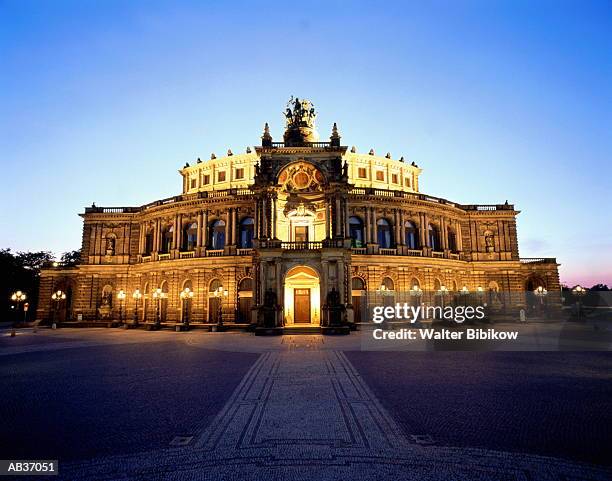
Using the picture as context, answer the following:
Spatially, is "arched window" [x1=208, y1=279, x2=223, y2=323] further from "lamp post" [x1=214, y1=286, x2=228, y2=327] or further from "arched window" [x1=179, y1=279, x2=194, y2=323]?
"arched window" [x1=179, y1=279, x2=194, y2=323]

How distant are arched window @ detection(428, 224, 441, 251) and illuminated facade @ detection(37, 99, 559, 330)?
13cm

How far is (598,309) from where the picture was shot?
151 ft

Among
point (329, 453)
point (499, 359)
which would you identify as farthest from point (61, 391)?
point (499, 359)

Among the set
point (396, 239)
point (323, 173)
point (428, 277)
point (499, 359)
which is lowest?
point (499, 359)

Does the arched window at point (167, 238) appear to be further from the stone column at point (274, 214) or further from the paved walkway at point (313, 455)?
the paved walkway at point (313, 455)

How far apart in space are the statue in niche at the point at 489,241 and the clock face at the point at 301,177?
24959 millimetres

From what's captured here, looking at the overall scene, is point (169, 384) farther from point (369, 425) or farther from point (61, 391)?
point (369, 425)

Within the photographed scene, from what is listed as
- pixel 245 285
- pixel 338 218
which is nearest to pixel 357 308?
pixel 338 218

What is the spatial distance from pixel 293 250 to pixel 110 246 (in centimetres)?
2733

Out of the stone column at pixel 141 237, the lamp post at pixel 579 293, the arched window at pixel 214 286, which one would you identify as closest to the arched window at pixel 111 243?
the stone column at pixel 141 237

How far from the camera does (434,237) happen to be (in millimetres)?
42969

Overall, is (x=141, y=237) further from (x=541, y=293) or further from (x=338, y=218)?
(x=541, y=293)

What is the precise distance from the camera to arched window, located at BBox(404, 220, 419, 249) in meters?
41.1

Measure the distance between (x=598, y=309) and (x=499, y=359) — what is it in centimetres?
4188
